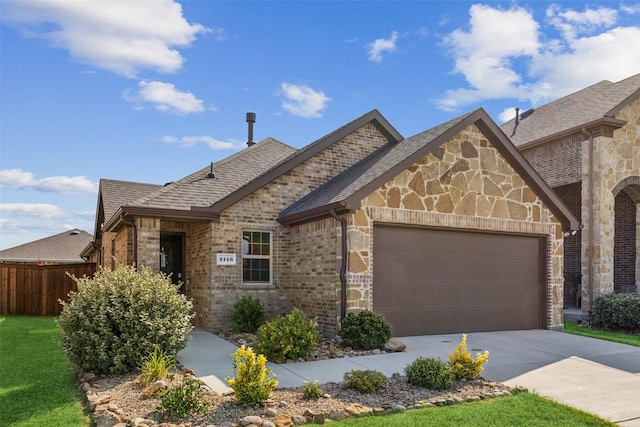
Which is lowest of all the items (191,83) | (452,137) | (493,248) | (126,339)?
(126,339)

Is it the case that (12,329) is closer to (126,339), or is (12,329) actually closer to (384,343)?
(126,339)

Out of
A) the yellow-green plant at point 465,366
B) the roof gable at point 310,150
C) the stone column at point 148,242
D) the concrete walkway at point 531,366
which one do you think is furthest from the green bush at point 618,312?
the stone column at point 148,242

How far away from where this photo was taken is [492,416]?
6281 millimetres

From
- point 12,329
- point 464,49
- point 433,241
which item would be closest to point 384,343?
point 433,241

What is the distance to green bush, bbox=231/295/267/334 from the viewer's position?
12.3 m

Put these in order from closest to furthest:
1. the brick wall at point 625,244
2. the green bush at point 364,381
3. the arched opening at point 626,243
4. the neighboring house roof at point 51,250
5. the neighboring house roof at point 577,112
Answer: the green bush at point 364,381, the neighboring house roof at point 577,112, the arched opening at point 626,243, the brick wall at point 625,244, the neighboring house roof at point 51,250

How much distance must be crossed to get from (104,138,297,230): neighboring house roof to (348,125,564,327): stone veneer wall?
3895 mm

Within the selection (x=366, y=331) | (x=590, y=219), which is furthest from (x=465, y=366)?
(x=590, y=219)

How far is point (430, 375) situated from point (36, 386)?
18.6 ft

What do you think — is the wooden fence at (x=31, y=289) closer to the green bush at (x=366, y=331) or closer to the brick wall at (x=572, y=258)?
the green bush at (x=366, y=331)

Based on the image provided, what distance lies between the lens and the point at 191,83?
1215 centimetres

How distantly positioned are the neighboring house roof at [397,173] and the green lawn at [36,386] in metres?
5.87

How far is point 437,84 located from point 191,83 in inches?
256

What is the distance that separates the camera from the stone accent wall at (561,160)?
16.8m
